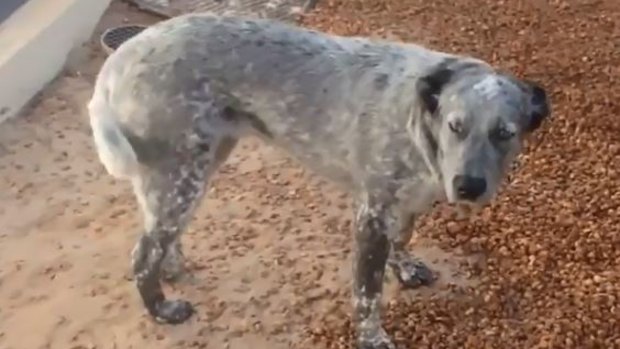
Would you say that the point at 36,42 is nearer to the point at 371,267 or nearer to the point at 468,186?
the point at 371,267

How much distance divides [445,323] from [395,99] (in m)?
0.69

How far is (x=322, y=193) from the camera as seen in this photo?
385 centimetres

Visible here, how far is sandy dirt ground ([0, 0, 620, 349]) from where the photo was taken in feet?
10.6

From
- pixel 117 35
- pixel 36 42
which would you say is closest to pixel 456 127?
pixel 36 42

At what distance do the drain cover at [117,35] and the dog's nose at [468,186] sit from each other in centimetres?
223

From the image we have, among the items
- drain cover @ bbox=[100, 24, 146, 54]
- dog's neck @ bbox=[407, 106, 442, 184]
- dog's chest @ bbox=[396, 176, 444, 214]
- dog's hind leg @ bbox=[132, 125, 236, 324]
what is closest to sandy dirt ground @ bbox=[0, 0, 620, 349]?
dog's hind leg @ bbox=[132, 125, 236, 324]

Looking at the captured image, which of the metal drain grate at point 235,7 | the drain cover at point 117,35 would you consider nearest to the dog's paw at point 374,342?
the drain cover at point 117,35

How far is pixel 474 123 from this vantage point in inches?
107

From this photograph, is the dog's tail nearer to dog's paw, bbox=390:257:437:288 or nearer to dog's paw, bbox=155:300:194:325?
dog's paw, bbox=155:300:194:325

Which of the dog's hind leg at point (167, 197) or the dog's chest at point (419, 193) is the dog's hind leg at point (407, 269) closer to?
the dog's chest at point (419, 193)

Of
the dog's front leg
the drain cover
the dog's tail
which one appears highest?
→ the dog's tail

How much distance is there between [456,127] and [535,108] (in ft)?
0.70

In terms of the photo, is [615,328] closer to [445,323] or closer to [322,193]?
[445,323]

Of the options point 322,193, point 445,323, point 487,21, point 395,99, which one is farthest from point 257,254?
point 487,21
